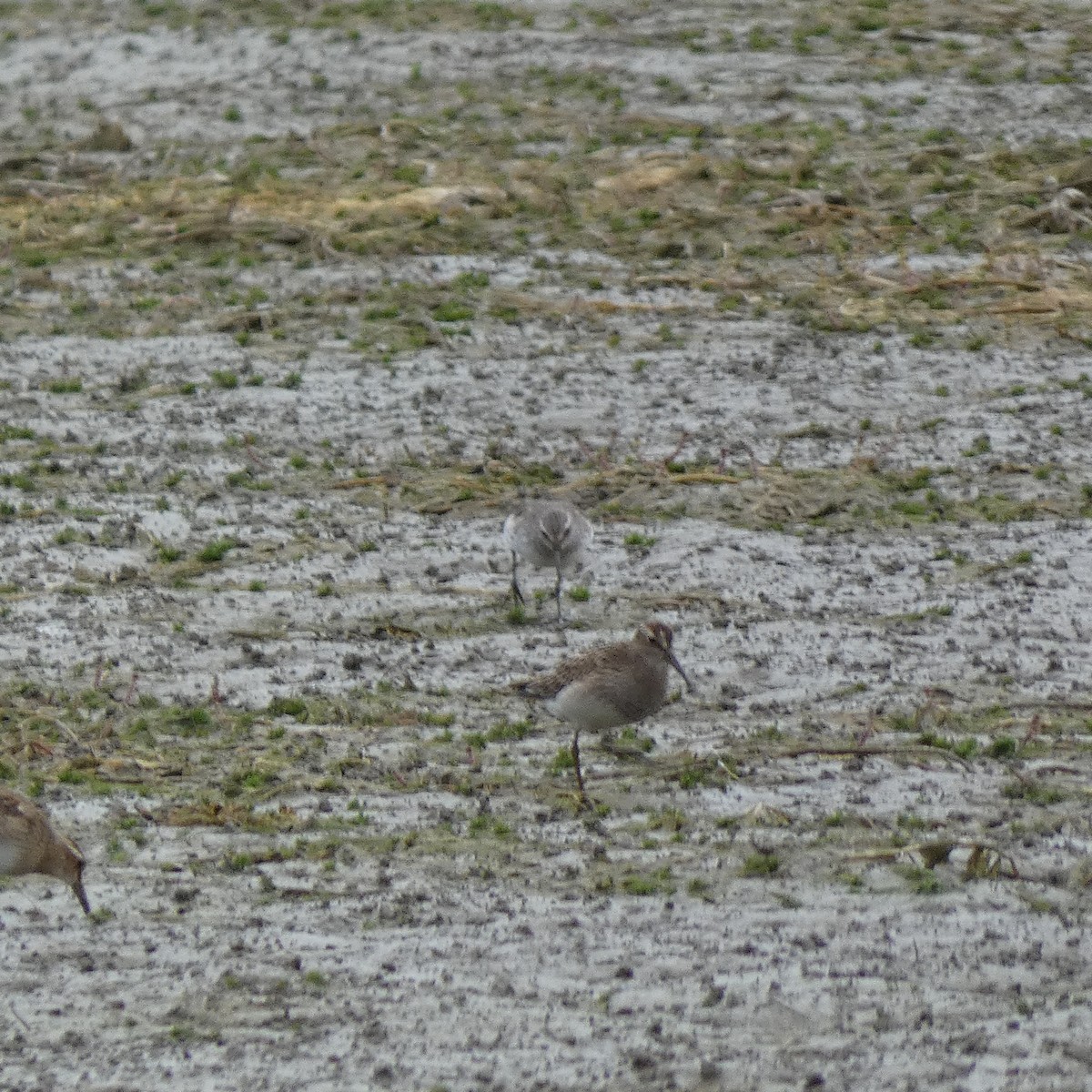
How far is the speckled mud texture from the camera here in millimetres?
7348

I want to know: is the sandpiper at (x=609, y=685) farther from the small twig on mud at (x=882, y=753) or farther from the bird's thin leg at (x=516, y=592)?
the bird's thin leg at (x=516, y=592)

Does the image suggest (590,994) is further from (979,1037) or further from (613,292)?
(613,292)

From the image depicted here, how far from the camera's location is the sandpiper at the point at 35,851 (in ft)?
26.1

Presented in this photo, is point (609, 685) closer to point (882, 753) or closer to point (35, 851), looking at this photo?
point (882, 753)

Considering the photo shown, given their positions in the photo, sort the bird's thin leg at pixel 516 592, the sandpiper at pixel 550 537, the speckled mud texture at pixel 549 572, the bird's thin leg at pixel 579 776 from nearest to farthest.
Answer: the speckled mud texture at pixel 549 572 < the bird's thin leg at pixel 579 776 < the sandpiper at pixel 550 537 < the bird's thin leg at pixel 516 592

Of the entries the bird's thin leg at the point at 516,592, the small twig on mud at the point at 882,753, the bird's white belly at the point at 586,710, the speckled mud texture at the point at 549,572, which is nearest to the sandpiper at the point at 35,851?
the speckled mud texture at the point at 549,572

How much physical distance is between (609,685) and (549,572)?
10.2ft

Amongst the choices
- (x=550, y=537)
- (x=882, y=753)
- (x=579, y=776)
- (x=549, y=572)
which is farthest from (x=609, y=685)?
(x=549, y=572)

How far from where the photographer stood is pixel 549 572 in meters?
12.2

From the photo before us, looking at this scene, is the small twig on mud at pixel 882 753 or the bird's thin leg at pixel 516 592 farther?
the bird's thin leg at pixel 516 592

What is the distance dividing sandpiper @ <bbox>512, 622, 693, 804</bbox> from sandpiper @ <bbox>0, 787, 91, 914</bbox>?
1.98m

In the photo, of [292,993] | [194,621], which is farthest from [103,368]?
[292,993]

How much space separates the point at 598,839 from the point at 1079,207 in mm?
10486

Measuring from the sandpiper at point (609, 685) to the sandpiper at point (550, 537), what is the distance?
1761mm
